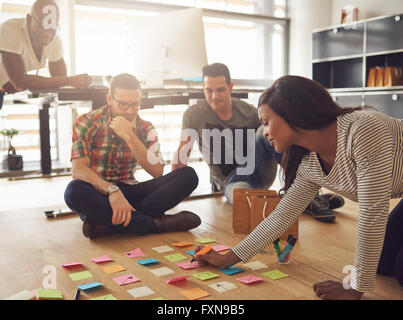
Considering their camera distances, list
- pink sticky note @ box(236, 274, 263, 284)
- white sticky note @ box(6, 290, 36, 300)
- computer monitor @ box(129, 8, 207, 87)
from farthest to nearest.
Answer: computer monitor @ box(129, 8, 207, 87) < pink sticky note @ box(236, 274, 263, 284) < white sticky note @ box(6, 290, 36, 300)

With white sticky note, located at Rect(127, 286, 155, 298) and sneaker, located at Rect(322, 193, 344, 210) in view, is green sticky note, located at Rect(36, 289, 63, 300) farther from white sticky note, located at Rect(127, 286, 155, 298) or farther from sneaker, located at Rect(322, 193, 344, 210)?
sneaker, located at Rect(322, 193, 344, 210)

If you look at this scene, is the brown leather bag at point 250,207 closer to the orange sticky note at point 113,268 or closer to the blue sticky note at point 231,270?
the blue sticky note at point 231,270

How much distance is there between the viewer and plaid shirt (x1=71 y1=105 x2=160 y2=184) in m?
2.16

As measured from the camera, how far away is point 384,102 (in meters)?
4.79

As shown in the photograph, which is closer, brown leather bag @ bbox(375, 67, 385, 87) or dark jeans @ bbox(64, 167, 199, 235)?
dark jeans @ bbox(64, 167, 199, 235)

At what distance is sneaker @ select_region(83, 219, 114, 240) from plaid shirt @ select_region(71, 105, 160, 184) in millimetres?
280

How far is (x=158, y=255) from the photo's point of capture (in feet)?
6.01

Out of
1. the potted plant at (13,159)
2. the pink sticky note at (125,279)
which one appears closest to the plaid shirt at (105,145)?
the pink sticky note at (125,279)

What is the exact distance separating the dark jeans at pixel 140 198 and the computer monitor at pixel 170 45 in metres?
0.89

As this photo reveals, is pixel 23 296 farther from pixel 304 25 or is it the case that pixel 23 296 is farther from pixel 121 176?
pixel 304 25

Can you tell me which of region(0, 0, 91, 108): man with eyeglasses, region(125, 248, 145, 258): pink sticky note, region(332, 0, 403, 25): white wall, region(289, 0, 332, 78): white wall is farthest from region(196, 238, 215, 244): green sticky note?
region(289, 0, 332, 78): white wall

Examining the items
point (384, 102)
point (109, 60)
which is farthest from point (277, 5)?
point (109, 60)

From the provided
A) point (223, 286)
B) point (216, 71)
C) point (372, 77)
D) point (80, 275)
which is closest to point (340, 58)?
point (372, 77)

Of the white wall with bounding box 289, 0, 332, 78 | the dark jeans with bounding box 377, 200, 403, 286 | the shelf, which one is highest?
the white wall with bounding box 289, 0, 332, 78
